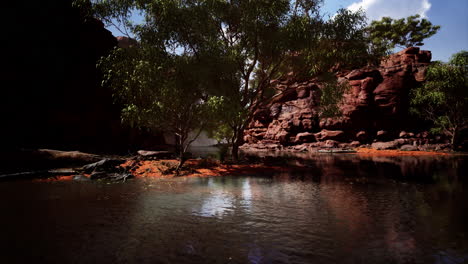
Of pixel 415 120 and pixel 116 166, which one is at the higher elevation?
pixel 415 120

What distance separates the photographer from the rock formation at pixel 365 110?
40.9 m

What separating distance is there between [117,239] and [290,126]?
46.5 meters

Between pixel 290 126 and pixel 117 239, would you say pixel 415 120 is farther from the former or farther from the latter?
pixel 117 239

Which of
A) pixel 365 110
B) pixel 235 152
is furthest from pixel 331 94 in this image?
pixel 365 110

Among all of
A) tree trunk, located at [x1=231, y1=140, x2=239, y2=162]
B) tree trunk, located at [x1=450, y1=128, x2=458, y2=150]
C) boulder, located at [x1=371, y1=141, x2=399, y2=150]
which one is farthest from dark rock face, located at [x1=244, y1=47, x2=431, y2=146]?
tree trunk, located at [x1=231, y1=140, x2=239, y2=162]

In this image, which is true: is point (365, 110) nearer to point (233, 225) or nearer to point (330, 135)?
point (330, 135)

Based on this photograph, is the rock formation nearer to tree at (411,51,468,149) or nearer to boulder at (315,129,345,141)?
boulder at (315,129,345,141)

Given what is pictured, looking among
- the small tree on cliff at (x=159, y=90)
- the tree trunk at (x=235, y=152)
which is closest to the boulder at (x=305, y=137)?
the tree trunk at (x=235, y=152)

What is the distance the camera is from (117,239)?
4.92 m

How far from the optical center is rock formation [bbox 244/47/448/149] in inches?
1609

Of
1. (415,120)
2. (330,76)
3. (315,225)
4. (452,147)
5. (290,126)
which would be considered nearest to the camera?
(315,225)

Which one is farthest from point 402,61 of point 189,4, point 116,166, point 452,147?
point 116,166

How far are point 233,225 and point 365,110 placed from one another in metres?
43.8

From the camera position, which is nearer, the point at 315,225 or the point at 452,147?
the point at 315,225
